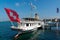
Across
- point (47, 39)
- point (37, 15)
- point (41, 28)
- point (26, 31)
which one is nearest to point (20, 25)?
point (26, 31)

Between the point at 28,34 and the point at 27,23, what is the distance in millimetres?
4827

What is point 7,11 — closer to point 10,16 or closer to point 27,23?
point 10,16

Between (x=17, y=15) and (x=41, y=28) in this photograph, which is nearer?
(x=17, y=15)

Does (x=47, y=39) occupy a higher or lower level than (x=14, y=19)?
lower

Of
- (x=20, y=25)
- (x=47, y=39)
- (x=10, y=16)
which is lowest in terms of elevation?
(x=47, y=39)

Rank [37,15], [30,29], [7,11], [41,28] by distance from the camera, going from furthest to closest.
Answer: [37,15] < [41,28] < [30,29] < [7,11]

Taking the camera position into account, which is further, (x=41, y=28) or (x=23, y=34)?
(x=41, y=28)

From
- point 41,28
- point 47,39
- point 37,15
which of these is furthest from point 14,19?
point 37,15

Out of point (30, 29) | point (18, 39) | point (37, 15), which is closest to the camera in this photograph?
point (18, 39)

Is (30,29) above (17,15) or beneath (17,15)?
beneath

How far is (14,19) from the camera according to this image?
Result: 151 feet

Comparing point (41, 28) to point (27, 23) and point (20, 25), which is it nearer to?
point (27, 23)

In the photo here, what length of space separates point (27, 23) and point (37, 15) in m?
31.8

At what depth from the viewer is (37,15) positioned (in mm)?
85312
